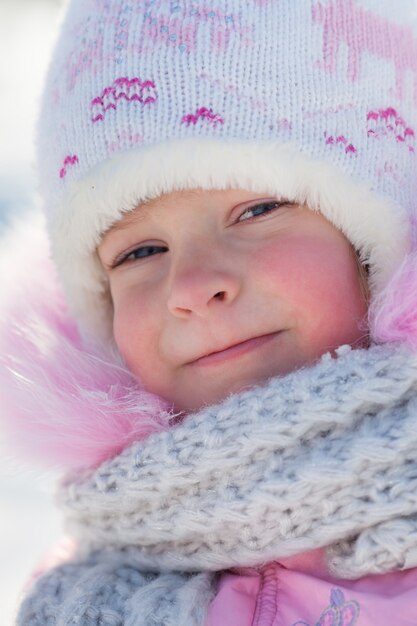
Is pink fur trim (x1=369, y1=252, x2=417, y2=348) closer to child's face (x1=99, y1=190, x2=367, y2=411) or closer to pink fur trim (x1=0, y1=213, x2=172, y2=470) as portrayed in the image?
child's face (x1=99, y1=190, x2=367, y2=411)

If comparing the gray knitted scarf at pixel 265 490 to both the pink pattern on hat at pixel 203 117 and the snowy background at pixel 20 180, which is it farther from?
the pink pattern on hat at pixel 203 117

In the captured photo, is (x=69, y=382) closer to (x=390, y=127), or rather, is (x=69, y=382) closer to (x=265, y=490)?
(x=265, y=490)

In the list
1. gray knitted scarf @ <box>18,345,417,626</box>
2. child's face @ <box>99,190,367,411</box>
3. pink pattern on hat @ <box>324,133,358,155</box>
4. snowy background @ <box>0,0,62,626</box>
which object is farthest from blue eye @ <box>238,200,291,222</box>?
snowy background @ <box>0,0,62,626</box>

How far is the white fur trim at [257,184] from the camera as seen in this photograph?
4.23 ft

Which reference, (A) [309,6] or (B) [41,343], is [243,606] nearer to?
(B) [41,343]

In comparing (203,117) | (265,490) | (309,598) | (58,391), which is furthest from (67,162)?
(309,598)

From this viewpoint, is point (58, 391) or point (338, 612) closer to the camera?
point (338, 612)

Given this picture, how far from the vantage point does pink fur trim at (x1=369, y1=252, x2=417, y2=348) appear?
1246mm

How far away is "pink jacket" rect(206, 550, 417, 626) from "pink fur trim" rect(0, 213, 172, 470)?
0.84 ft

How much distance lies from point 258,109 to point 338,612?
66 centimetres

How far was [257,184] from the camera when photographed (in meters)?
1.30

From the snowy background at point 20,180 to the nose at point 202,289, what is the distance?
38cm

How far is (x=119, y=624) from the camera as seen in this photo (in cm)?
123

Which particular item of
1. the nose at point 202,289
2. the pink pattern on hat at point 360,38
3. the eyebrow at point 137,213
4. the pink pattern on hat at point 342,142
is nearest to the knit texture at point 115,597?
the nose at point 202,289
